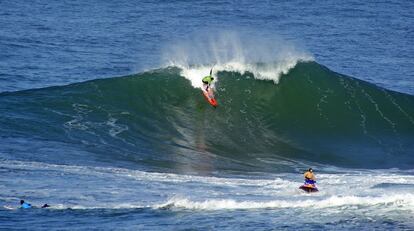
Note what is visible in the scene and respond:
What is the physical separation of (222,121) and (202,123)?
0.78 m

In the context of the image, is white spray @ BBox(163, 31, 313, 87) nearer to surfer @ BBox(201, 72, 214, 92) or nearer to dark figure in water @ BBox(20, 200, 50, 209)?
surfer @ BBox(201, 72, 214, 92)

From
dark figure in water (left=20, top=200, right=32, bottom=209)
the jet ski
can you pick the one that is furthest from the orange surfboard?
dark figure in water (left=20, top=200, right=32, bottom=209)

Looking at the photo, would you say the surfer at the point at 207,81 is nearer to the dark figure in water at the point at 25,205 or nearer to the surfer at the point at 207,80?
the surfer at the point at 207,80

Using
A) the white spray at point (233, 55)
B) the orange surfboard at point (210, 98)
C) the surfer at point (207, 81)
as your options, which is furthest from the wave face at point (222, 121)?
the surfer at point (207, 81)

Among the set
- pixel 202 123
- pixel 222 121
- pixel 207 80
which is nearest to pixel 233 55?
pixel 207 80

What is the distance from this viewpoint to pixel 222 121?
36906 mm

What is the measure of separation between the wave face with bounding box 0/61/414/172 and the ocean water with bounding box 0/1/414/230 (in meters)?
0.08

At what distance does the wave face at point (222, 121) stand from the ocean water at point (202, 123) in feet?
0.27

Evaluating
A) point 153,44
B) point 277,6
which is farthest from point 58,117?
point 277,6

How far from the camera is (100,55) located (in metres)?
51.7

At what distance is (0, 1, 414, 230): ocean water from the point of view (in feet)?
78.2

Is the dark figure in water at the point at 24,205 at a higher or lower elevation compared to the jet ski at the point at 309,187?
lower

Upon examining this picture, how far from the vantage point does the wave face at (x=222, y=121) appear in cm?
3225

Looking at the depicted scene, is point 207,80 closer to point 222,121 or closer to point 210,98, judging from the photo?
point 210,98
